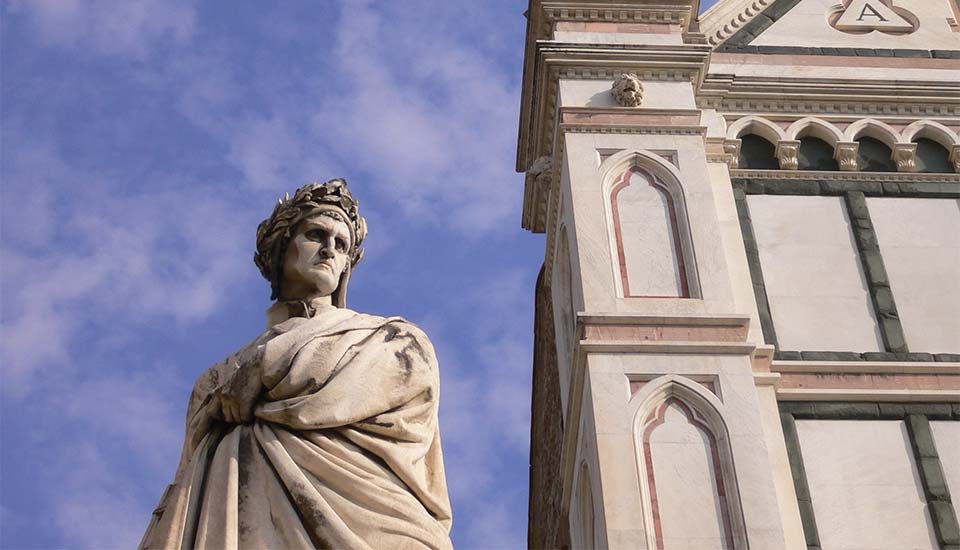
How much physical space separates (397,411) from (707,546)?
446 centimetres

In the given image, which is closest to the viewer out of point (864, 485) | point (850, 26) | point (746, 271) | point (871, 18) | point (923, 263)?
point (864, 485)

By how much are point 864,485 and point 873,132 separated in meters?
3.43

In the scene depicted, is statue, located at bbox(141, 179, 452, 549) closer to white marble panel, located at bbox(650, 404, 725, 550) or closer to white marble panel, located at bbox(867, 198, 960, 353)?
white marble panel, located at bbox(650, 404, 725, 550)

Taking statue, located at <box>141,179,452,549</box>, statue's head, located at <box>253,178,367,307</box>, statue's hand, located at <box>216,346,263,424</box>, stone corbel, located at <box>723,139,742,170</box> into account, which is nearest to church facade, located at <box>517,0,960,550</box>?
stone corbel, located at <box>723,139,742,170</box>

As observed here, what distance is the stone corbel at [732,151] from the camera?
12.0 m

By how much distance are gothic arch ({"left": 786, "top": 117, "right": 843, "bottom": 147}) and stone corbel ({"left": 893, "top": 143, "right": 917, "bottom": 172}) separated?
0.39 meters

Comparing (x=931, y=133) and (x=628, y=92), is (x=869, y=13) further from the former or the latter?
(x=628, y=92)

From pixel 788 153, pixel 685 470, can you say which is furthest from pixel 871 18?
pixel 685 470

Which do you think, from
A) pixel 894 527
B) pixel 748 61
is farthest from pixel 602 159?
pixel 894 527

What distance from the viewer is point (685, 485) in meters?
9.22

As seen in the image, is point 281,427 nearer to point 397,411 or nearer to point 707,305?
point 397,411

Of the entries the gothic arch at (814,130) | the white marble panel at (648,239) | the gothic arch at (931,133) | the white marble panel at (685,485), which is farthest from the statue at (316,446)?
the gothic arch at (931,133)

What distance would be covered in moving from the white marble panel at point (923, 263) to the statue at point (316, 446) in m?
6.49

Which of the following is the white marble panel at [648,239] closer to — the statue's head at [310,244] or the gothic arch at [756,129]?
the gothic arch at [756,129]
